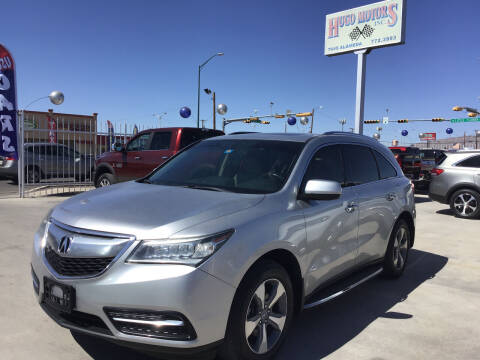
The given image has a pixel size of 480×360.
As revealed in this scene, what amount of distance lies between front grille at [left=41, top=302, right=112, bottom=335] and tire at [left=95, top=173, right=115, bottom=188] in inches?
338

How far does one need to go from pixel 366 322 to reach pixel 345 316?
20 centimetres

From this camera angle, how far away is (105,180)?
1111 centimetres

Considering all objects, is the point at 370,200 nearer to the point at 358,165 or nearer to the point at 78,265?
the point at 358,165

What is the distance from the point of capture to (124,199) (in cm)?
296

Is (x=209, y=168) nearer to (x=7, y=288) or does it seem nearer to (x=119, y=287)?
(x=119, y=287)

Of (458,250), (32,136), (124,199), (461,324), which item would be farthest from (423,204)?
(32,136)

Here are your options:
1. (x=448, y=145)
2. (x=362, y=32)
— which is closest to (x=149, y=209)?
(x=362, y=32)

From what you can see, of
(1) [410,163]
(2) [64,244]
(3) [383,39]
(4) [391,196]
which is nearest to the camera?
(2) [64,244]

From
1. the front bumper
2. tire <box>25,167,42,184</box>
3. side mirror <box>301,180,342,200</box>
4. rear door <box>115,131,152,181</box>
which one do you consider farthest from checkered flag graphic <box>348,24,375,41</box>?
the front bumper

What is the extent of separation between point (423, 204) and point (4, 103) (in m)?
12.7

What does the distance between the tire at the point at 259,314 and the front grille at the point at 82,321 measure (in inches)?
28.9

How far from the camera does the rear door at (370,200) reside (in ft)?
12.8

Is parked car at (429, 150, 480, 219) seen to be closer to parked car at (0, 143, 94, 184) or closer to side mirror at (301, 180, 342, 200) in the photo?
side mirror at (301, 180, 342, 200)

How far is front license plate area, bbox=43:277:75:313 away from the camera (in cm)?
240
